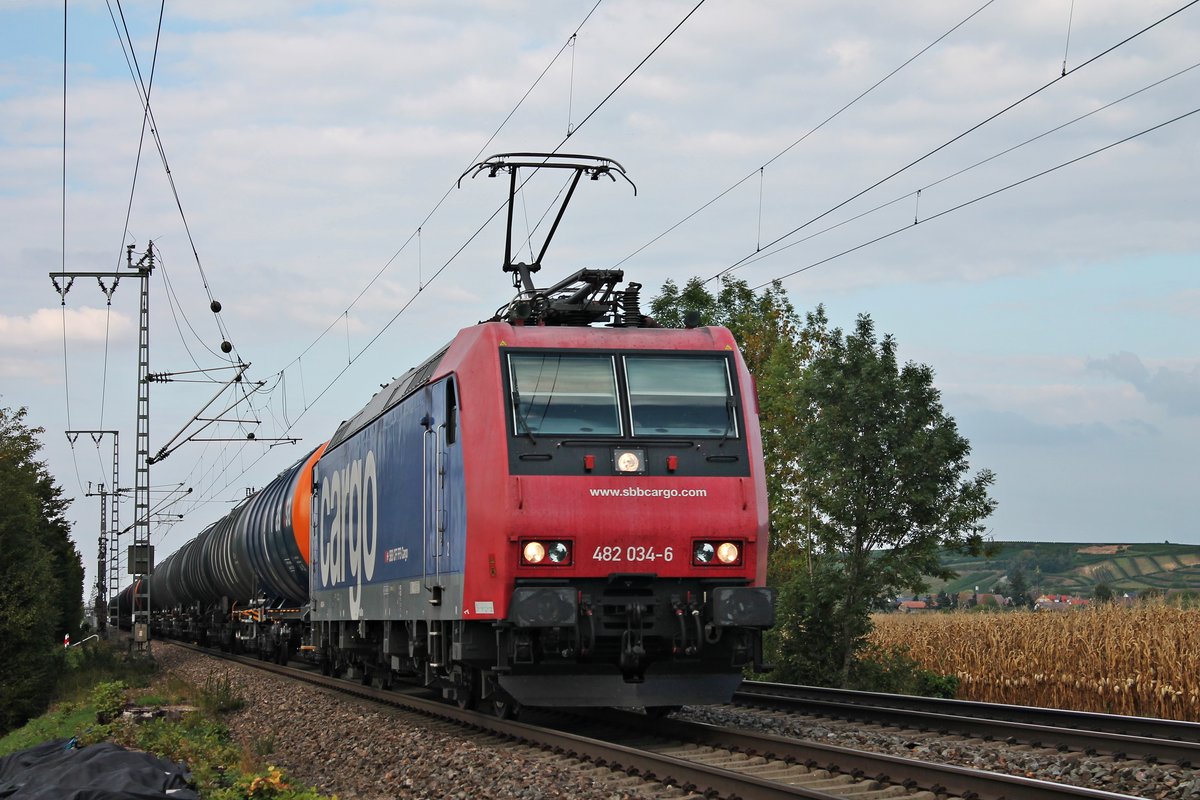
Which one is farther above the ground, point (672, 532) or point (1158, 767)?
point (672, 532)

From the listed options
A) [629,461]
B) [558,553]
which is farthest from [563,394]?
[558,553]

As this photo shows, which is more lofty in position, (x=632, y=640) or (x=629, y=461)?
(x=629, y=461)

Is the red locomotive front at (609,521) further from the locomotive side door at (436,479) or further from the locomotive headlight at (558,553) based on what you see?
the locomotive side door at (436,479)

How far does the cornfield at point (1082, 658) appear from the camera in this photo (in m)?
16.2

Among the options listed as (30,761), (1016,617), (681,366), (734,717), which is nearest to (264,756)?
(30,761)

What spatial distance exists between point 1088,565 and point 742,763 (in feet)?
228

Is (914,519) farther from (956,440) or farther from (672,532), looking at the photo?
(672,532)

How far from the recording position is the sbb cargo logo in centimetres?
1728

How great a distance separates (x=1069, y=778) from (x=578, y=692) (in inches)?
173

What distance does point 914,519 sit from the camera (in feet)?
65.1

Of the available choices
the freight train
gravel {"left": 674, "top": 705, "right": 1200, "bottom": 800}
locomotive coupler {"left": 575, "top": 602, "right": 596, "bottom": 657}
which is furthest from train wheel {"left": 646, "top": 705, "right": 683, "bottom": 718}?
locomotive coupler {"left": 575, "top": 602, "right": 596, "bottom": 657}

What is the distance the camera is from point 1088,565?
74750mm

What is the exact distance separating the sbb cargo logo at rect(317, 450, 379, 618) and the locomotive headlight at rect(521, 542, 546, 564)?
5369 millimetres

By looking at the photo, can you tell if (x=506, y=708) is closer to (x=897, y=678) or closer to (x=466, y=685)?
(x=466, y=685)
